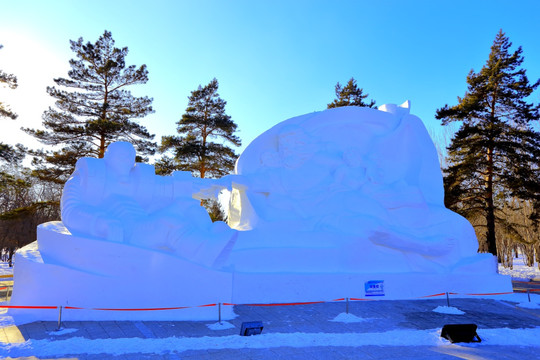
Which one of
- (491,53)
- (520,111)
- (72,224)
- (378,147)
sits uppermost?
(491,53)

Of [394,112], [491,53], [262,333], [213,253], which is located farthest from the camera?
[491,53]

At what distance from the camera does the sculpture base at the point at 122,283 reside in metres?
6.08

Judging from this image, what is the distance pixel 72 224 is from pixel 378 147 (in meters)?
7.12

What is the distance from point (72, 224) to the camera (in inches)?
259

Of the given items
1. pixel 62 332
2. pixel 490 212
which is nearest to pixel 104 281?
pixel 62 332

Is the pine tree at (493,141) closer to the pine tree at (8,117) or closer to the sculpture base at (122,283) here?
the sculpture base at (122,283)

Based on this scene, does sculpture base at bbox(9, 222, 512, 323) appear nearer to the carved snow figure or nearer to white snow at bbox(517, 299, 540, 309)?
the carved snow figure

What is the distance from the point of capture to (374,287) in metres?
7.97

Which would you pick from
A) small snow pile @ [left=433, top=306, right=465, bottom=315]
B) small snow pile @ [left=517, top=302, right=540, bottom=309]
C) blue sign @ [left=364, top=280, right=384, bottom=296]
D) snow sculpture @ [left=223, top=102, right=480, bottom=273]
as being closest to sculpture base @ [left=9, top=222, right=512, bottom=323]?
snow sculpture @ [left=223, top=102, right=480, bottom=273]

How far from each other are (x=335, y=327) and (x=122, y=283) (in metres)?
3.53

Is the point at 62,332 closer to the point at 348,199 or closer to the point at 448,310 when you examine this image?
the point at 348,199

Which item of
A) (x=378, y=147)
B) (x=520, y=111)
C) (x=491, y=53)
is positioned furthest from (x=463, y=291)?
(x=491, y=53)

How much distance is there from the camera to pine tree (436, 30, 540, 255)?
52.0 feet

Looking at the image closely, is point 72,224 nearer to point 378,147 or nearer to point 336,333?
point 336,333
